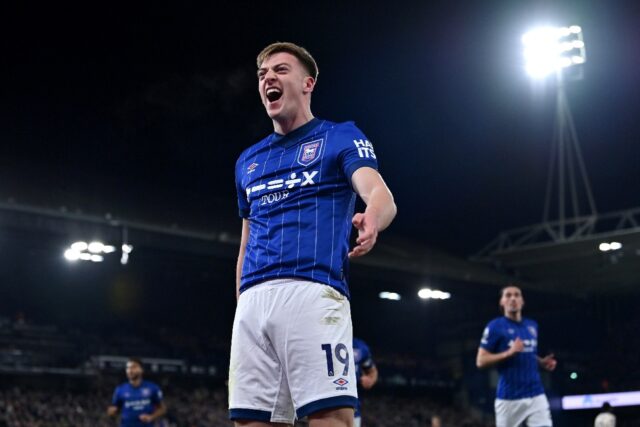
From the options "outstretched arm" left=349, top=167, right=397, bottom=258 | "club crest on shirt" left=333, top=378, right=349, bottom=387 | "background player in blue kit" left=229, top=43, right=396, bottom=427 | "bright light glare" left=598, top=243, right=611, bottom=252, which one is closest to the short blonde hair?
"background player in blue kit" left=229, top=43, right=396, bottom=427

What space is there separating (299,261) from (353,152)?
43 cm

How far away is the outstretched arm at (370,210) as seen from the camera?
2.78m

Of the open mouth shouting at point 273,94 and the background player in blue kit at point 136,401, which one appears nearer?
the open mouth shouting at point 273,94

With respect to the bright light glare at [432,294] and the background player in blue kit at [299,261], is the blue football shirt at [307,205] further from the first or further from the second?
the bright light glare at [432,294]

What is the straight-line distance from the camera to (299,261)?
10.2 feet

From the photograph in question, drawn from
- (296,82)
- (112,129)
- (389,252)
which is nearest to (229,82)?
(112,129)

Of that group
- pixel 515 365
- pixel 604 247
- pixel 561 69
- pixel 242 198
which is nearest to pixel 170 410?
pixel 604 247

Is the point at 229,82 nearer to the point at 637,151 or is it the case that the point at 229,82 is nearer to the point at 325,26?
the point at 325,26

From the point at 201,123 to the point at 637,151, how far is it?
10.6 m

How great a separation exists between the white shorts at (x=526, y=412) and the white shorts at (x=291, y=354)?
6005 millimetres

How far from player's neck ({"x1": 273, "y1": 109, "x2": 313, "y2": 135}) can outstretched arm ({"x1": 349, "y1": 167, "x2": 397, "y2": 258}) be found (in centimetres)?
46

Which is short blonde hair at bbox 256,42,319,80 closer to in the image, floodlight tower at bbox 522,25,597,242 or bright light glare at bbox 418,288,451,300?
floodlight tower at bbox 522,25,597,242

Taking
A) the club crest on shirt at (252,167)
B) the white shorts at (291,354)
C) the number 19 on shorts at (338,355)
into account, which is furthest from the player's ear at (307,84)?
the number 19 on shorts at (338,355)

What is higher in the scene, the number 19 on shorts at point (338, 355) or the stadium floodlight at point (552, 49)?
the stadium floodlight at point (552, 49)
